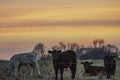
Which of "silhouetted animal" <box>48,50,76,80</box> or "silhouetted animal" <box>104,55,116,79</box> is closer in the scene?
"silhouetted animal" <box>48,50,76,80</box>

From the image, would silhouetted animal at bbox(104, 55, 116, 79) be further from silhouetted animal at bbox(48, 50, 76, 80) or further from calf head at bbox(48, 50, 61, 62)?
calf head at bbox(48, 50, 61, 62)

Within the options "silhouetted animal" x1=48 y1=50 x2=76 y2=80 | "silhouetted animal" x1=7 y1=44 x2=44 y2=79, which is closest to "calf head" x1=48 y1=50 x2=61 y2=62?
"silhouetted animal" x1=48 y1=50 x2=76 y2=80

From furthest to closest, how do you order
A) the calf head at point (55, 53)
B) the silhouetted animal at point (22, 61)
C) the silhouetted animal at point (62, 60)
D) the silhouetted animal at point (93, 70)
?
the silhouetted animal at point (93, 70)
the silhouetted animal at point (22, 61)
the silhouetted animal at point (62, 60)
the calf head at point (55, 53)

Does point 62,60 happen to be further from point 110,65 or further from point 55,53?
point 110,65

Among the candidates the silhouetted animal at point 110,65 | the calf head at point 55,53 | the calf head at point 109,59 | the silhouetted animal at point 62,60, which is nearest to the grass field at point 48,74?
the silhouetted animal at point 110,65

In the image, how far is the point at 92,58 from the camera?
39938 mm

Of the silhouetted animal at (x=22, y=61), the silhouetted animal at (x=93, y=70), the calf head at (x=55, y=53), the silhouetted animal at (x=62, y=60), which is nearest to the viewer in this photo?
the calf head at (x=55, y=53)

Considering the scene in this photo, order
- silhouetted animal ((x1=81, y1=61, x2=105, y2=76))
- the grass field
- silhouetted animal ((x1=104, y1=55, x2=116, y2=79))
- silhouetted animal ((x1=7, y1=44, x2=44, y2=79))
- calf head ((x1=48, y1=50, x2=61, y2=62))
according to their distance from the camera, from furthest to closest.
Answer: silhouetted animal ((x1=81, y1=61, x2=105, y2=76)), silhouetted animal ((x1=104, y1=55, x2=116, y2=79)), silhouetted animal ((x1=7, y1=44, x2=44, y2=79)), calf head ((x1=48, y1=50, x2=61, y2=62)), the grass field

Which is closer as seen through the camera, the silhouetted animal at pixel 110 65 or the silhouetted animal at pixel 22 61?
the silhouetted animal at pixel 22 61

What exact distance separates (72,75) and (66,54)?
103 cm

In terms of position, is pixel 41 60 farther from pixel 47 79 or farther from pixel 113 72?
pixel 47 79

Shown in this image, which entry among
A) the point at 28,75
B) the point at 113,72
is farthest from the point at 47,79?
the point at 113,72

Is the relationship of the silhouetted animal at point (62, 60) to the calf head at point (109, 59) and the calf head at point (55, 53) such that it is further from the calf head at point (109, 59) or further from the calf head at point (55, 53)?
the calf head at point (109, 59)

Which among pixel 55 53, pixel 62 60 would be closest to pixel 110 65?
pixel 62 60
